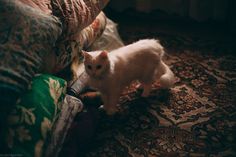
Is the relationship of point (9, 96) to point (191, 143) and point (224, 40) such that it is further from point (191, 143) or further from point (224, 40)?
point (224, 40)

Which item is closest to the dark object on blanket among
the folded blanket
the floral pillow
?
the floral pillow

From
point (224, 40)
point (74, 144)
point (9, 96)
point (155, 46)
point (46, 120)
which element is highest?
point (9, 96)

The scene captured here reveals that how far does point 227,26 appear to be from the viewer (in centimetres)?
281

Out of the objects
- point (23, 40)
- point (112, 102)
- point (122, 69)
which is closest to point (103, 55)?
point (122, 69)

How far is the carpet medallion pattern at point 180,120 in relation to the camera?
5.39 ft

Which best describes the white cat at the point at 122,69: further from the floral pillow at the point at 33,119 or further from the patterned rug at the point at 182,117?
the floral pillow at the point at 33,119

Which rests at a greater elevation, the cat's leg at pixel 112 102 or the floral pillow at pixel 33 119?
the floral pillow at pixel 33 119

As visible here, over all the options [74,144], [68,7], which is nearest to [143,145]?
[74,144]

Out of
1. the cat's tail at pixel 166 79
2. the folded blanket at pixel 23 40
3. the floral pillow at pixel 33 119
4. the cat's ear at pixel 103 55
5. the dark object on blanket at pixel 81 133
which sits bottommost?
the cat's tail at pixel 166 79

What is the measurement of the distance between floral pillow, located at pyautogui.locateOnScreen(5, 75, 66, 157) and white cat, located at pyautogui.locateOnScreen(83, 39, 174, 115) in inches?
14.1

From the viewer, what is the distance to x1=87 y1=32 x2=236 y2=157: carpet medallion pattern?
1.64 m

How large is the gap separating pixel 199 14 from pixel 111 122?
1496 millimetres

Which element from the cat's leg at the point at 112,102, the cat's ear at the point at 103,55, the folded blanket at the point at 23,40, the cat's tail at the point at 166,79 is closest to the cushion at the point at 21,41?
the folded blanket at the point at 23,40

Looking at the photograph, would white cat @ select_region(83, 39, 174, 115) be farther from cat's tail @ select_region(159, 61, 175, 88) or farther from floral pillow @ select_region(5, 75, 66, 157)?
floral pillow @ select_region(5, 75, 66, 157)
